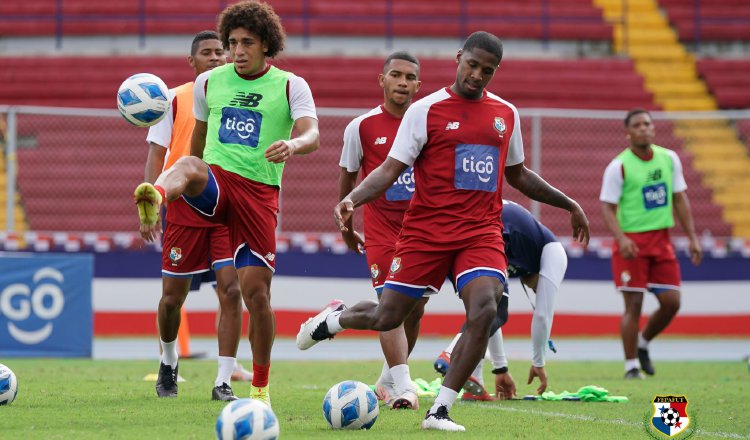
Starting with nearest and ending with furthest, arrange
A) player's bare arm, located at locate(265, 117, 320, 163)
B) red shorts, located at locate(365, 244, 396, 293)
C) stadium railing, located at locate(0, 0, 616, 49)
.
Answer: player's bare arm, located at locate(265, 117, 320, 163), red shorts, located at locate(365, 244, 396, 293), stadium railing, located at locate(0, 0, 616, 49)

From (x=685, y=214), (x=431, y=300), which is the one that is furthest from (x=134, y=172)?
(x=685, y=214)

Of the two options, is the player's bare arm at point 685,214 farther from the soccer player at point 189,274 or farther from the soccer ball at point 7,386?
the soccer ball at point 7,386

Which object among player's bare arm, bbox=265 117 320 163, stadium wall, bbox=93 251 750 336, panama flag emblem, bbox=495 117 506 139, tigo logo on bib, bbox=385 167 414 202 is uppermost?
panama flag emblem, bbox=495 117 506 139

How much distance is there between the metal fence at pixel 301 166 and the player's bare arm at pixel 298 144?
10.6m

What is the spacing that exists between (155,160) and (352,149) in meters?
1.52

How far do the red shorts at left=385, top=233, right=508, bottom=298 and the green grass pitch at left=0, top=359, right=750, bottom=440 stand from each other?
82 cm

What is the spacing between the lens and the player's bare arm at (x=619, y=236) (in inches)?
474

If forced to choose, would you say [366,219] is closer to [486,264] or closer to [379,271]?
[379,271]

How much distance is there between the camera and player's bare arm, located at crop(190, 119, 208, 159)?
7746 mm

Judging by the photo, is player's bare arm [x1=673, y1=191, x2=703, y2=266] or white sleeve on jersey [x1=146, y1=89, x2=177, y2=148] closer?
white sleeve on jersey [x1=146, y1=89, x2=177, y2=148]

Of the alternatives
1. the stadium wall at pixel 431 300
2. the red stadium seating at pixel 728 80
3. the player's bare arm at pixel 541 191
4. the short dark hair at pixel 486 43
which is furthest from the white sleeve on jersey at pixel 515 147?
the red stadium seating at pixel 728 80

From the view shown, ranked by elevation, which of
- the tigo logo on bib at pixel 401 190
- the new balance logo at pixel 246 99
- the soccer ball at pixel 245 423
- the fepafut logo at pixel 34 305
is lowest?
the fepafut logo at pixel 34 305

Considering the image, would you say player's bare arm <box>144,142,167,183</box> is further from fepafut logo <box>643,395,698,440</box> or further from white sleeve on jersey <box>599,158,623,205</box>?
white sleeve on jersey <box>599,158,623,205</box>

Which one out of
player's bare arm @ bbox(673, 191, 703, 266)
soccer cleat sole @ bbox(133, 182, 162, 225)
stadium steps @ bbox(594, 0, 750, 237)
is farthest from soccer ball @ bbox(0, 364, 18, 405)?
stadium steps @ bbox(594, 0, 750, 237)
